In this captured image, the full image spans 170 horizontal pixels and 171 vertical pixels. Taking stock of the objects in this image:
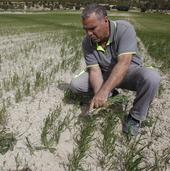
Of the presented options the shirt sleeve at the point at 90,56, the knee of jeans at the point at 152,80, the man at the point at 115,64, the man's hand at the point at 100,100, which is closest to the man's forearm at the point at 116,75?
the man at the point at 115,64

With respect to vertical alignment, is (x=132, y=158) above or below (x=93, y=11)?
below

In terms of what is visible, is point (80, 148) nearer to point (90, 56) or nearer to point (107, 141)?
point (107, 141)

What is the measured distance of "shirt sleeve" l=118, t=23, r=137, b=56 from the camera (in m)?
5.88

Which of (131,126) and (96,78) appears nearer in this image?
(131,126)

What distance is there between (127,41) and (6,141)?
6.72 ft

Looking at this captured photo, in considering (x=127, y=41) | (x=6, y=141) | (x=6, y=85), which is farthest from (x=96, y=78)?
(x=6, y=85)

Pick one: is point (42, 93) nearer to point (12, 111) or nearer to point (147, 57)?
point (12, 111)

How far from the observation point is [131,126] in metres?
5.67

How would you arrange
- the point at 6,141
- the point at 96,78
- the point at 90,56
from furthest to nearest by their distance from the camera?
1. the point at 90,56
2. the point at 96,78
3. the point at 6,141

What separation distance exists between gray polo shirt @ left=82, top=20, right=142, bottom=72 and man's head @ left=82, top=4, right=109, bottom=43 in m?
0.28

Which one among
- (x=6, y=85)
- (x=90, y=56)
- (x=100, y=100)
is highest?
(x=90, y=56)

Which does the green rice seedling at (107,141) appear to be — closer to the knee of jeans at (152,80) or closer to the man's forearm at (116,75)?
the man's forearm at (116,75)

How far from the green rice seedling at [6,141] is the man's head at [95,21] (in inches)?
62.5

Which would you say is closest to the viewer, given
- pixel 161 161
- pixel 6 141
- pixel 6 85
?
pixel 161 161
